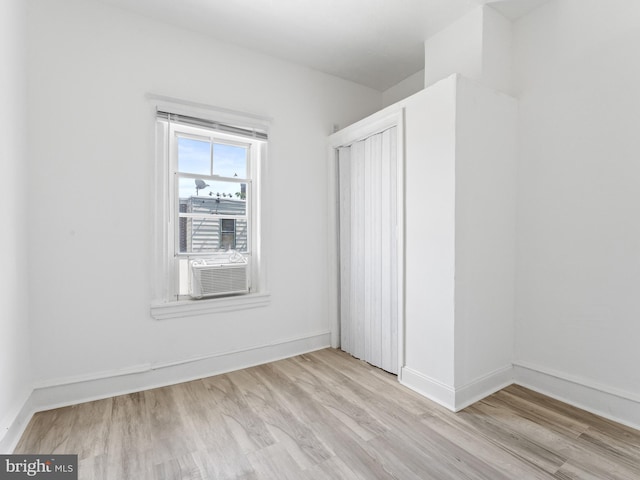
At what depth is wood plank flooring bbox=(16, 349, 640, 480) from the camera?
5.18 ft

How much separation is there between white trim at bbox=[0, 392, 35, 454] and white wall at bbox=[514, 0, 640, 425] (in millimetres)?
3368

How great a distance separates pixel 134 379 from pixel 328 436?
A: 1.57 metres

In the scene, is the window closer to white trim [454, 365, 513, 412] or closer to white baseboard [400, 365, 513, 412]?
white baseboard [400, 365, 513, 412]

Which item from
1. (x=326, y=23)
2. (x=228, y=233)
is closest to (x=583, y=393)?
(x=228, y=233)

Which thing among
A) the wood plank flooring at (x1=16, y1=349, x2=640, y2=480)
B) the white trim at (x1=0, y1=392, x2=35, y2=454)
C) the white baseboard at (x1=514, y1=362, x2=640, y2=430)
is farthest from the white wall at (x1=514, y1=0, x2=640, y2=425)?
the white trim at (x1=0, y1=392, x2=35, y2=454)

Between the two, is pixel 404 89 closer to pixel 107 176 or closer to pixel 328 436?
pixel 107 176

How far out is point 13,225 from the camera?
6.12 ft

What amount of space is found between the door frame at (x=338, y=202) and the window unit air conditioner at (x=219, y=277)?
37.1 inches

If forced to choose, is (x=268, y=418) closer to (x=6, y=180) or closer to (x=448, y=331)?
(x=448, y=331)

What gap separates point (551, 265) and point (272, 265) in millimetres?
2306

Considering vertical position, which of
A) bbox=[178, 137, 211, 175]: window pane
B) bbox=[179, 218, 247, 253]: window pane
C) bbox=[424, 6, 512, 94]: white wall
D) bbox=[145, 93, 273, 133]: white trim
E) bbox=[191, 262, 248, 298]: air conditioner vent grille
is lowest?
bbox=[191, 262, 248, 298]: air conditioner vent grille

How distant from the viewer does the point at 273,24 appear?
2592 millimetres

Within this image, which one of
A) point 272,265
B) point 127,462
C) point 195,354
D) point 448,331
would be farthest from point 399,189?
point 127,462

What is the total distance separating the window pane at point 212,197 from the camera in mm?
2738
